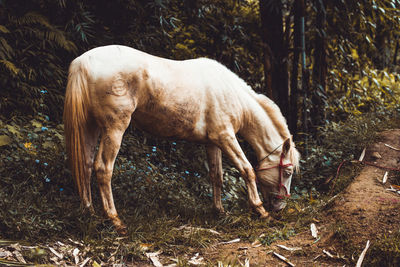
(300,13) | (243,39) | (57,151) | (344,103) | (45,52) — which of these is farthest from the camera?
(344,103)

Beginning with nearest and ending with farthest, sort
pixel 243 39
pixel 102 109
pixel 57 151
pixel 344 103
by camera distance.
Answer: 1. pixel 102 109
2. pixel 57 151
3. pixel 243 39
4. pixel 344 103

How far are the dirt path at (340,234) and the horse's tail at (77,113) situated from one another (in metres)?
1.43

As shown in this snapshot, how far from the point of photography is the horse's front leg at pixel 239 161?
161 inches

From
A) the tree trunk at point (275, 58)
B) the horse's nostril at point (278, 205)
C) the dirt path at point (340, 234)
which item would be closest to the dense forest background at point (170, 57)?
the tree trunk at point (275, 58)

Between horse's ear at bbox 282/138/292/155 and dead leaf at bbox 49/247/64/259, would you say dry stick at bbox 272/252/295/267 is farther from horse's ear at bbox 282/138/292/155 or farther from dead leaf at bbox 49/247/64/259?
dead leaf at bbox 49/247/64/259

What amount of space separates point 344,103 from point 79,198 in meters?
5.54

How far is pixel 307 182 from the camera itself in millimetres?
5488

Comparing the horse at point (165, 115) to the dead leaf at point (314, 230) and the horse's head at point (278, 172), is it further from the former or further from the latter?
the dead leaf at point (314, 230)

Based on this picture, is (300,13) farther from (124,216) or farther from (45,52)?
(124,216)

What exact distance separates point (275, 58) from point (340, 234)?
12.5 ft

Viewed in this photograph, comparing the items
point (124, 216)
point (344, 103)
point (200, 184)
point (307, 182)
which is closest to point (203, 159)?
point (200, 184)

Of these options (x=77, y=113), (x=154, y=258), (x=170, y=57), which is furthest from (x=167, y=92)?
(x=170, y=57)

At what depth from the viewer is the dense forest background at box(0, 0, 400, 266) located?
154 inches

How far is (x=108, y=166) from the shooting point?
3.44 metres
